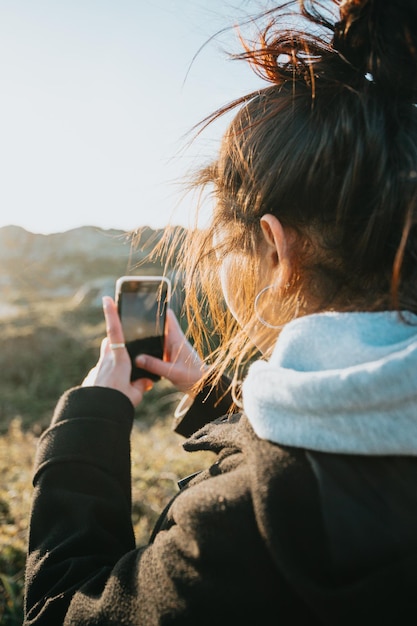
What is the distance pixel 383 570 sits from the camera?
2.28 feet

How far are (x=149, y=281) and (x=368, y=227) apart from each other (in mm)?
1205

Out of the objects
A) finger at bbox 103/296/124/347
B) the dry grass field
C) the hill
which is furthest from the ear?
the dry grass field

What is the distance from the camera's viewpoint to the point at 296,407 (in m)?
0.78

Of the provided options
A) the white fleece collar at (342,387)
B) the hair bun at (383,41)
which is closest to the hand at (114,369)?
the white fleece collar at (342,387)

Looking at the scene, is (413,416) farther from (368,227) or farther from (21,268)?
(21,268)

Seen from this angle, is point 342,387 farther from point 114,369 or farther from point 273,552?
point 114,369

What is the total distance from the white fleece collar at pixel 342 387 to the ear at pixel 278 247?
22 cm

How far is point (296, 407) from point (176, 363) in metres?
1.26

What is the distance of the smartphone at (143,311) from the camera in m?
1.94

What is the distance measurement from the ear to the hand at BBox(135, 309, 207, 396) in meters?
Result: 0.83

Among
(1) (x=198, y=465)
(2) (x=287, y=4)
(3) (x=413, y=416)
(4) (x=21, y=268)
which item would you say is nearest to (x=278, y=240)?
(3) (x=413, y=416)

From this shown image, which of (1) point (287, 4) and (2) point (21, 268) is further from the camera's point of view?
(2) point (21, 268)

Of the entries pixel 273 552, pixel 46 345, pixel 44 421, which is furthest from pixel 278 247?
pixel 46 345

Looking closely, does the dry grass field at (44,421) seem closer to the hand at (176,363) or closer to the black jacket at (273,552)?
the hand at (176,363)
